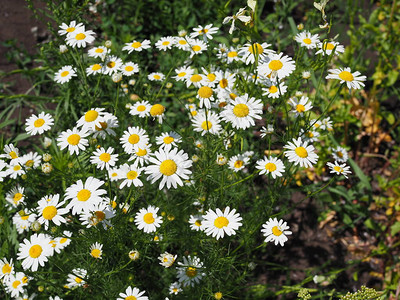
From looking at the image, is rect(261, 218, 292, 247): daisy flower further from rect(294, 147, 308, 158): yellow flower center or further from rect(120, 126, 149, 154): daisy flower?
rect(120, 126, 149, 154): daisy flower

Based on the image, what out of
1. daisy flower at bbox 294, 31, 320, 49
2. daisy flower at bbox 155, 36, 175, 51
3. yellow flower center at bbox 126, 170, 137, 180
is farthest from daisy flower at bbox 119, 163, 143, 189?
daisy flower at bbox 294, 31, 320, 49

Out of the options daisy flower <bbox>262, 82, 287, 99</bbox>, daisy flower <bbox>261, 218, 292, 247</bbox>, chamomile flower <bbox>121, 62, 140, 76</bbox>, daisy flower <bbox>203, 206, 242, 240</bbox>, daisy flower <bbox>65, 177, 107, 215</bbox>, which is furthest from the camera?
chamomile flower <bbox>121, 62, 140, 76</bbox>

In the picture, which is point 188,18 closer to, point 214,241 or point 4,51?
point 4,51

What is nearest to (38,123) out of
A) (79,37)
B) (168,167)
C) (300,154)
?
(79,37)

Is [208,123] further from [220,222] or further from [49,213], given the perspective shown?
[49,213]

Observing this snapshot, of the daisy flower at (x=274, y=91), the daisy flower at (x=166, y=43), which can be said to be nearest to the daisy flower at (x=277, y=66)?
the daisy flower at (x=274, y=91)

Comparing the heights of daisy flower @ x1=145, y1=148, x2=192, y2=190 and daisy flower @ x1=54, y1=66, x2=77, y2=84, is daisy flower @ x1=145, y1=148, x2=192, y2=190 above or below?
below
